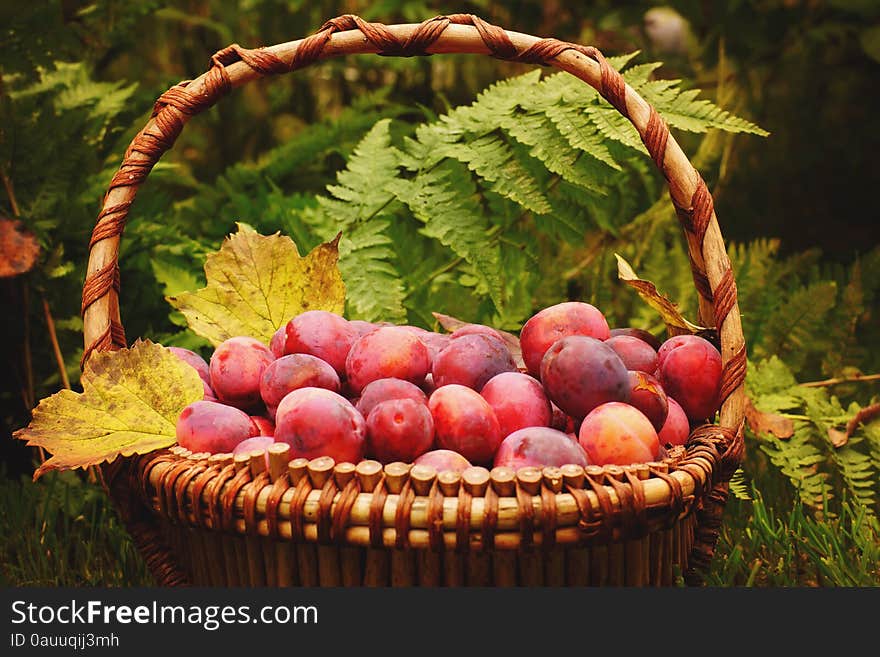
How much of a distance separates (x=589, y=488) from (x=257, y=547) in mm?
334

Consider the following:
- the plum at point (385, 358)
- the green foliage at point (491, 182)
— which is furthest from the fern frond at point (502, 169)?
the plum at point (385, 358)

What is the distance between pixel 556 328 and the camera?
3.19 ft

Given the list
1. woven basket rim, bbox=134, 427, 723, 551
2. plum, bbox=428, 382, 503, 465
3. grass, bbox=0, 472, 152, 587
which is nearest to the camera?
woven basket rim, bbox=134, 427, 723, 551

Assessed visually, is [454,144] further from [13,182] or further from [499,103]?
[13,182]

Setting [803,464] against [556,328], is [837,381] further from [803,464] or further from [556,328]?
[556,328]

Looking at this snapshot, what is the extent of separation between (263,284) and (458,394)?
399 millimetres

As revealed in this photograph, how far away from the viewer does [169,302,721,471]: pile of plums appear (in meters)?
0.84

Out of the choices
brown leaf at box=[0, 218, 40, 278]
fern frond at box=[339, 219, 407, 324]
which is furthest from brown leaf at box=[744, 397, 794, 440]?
brown leaf at box=[0, 218, 40, 278]

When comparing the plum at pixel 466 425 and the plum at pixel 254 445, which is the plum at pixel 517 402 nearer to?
the plum at pixel 466 425

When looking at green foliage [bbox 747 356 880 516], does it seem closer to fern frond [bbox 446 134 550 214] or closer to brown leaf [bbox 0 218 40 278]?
fern frond [bbox 446 134 550 214]

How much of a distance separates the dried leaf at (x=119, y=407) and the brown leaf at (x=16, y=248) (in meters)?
0.42

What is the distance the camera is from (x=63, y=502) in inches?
55.4

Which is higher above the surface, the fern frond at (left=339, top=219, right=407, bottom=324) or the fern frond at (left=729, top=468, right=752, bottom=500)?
the fern frond at (left=339, top=219, right=407, bottom=324)

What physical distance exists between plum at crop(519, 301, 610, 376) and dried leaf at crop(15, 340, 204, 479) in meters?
0.39
